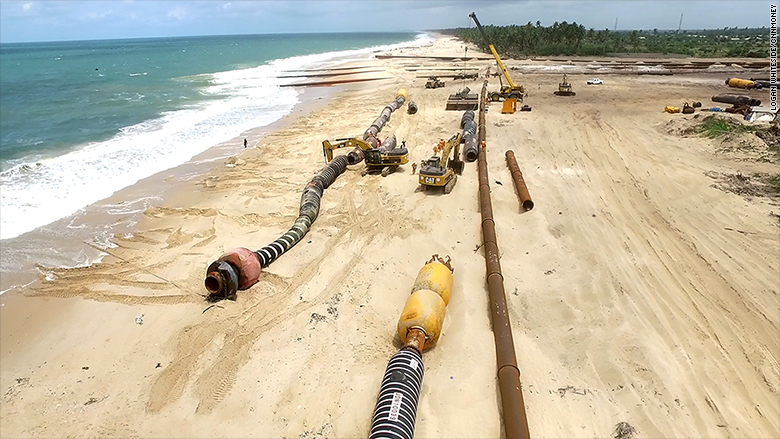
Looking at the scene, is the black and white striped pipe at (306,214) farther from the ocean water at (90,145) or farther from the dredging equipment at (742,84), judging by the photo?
the dredging equipment at (742,84)

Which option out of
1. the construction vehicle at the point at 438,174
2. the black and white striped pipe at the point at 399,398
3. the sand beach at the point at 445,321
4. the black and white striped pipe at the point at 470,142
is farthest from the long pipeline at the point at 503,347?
the black and white striped pipe at the point at 470,142

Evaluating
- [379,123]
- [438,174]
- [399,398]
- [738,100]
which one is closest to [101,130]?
[379,123]

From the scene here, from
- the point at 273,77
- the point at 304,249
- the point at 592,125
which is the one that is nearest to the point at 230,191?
the point at 304,249

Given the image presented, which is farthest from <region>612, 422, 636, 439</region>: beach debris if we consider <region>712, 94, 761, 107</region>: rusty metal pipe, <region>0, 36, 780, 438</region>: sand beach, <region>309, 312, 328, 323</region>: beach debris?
<region>712, 94, 761, 107</region>: rusty metal pipe

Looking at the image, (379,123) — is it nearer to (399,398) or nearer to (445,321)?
(445,321)

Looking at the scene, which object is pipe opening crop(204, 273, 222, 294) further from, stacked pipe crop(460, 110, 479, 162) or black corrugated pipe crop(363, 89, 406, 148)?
stacked pipe crop(460, 110, 479, 162)

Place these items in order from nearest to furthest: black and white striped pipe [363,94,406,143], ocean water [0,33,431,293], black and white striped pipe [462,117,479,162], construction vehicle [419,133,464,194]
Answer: ocean water [0,33,431,293], construction vehicle [419,133,464,194], black and white striped pipe [462,117,479,162], black and white striped pipe [363,94,406,143]

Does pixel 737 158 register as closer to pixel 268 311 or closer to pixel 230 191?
pixel 268 311
